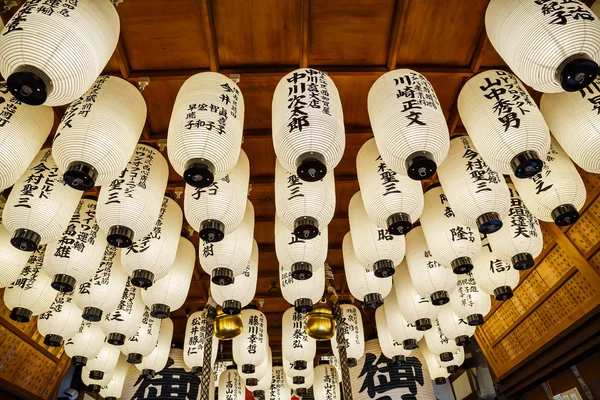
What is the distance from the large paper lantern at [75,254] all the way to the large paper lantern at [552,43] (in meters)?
3.94

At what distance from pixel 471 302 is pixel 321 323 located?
6.40ft

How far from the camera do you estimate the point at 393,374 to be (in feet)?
24.8

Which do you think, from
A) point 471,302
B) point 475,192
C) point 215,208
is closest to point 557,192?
point 475,192

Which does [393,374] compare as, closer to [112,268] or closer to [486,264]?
[486,264]

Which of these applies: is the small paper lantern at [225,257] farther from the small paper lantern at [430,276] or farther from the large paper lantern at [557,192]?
the large paper lantern at [557,192]

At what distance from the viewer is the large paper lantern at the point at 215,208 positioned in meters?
3.42

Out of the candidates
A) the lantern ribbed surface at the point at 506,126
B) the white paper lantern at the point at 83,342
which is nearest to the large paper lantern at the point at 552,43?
the lantern ribbed surface at the point at 506,126

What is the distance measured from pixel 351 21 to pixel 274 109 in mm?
1198

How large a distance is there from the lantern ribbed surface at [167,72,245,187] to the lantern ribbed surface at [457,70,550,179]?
6.18 ft

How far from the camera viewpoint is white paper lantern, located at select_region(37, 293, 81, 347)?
4906mm

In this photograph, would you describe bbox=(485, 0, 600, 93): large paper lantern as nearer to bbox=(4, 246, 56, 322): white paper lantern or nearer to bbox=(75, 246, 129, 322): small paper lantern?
bbox=(75, 246, 129, 322): small paper lantern

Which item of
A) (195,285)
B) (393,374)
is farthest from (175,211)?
(393,374)

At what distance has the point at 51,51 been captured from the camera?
7.88ft

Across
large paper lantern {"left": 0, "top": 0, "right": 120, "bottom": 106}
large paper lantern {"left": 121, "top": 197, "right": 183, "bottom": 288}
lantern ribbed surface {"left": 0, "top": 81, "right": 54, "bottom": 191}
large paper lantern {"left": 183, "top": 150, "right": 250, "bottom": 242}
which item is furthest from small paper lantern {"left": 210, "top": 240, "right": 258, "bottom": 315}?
large paper lantern {"left": 0, "top": 0, "right": 120, "bottom": 106}
